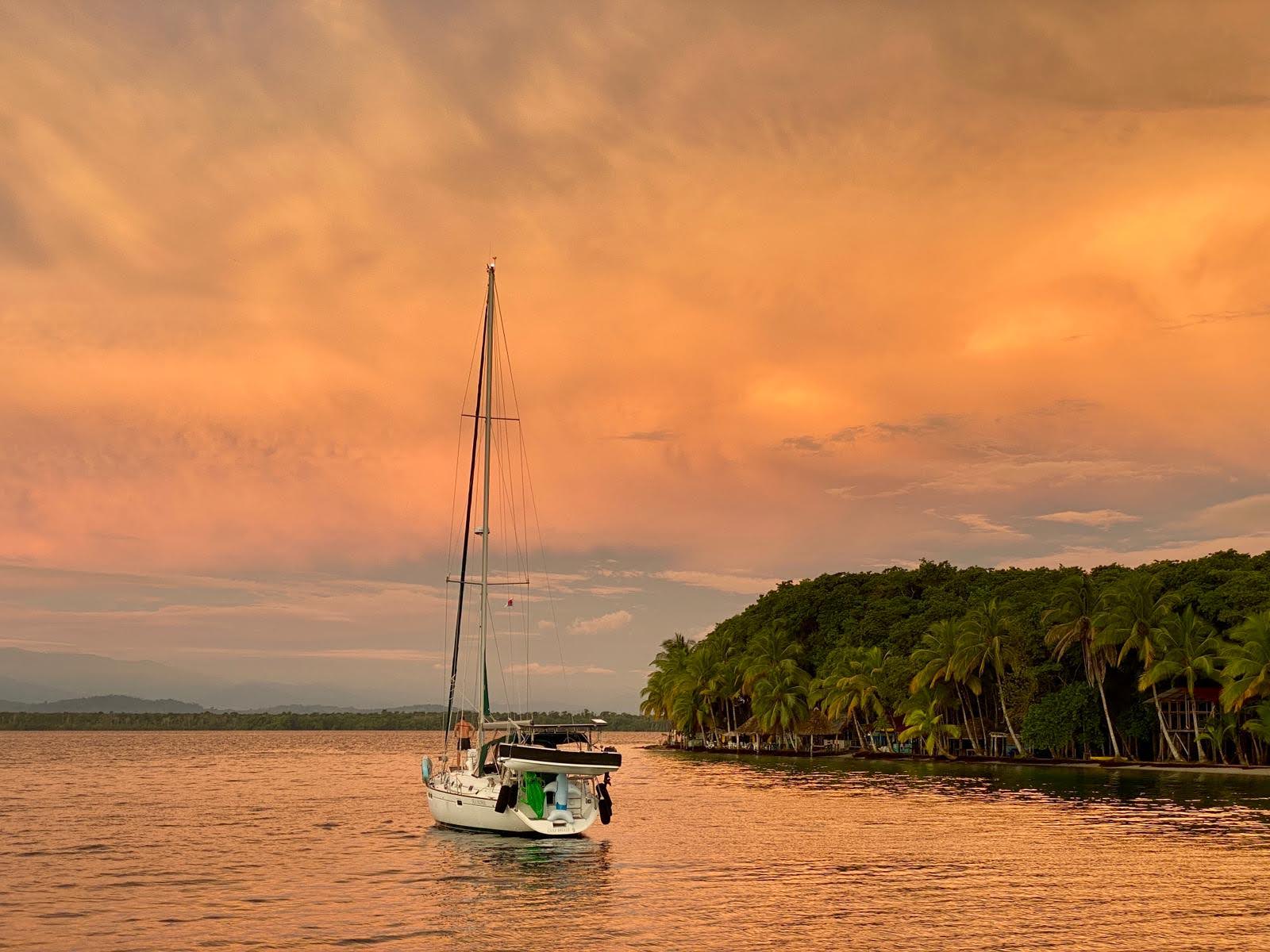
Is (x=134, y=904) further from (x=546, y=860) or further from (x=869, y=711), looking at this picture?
(x=869, y=711)

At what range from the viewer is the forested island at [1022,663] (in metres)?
82.7

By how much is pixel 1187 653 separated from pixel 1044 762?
1647 centimetres

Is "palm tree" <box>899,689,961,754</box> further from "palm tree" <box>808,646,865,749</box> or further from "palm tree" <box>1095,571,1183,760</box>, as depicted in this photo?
"palm tree" <box>1095,571,1183,760</box>

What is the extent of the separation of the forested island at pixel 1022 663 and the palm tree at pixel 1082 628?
0.14m

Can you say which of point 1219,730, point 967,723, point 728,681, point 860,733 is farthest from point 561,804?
point 728,681

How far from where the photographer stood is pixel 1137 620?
84.4 m

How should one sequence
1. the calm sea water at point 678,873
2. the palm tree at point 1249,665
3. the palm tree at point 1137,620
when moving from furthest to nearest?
the palm tree at point 1137,620 → the palm tree at point 1249,665 → the calm sea water at point 678,873

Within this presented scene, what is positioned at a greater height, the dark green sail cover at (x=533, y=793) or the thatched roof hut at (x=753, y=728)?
the thatched roof hut at (x=753, y=728)

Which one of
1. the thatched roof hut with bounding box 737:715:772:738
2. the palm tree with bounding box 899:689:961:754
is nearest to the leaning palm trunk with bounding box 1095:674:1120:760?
the palm tree with bounding box 899:689:961:754

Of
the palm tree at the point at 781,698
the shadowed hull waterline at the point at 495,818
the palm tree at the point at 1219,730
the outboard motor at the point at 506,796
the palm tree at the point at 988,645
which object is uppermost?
the palm tree at the point at 988,645

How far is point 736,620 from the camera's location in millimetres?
156750

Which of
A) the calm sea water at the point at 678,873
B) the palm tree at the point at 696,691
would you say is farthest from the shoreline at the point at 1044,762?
the palm tree at the point at 696,691

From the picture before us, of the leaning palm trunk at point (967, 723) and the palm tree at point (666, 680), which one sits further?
the palm tree at point (666, 680)

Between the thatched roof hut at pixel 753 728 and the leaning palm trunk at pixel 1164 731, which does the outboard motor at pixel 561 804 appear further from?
the thatched roof hut at pixel 753 728
